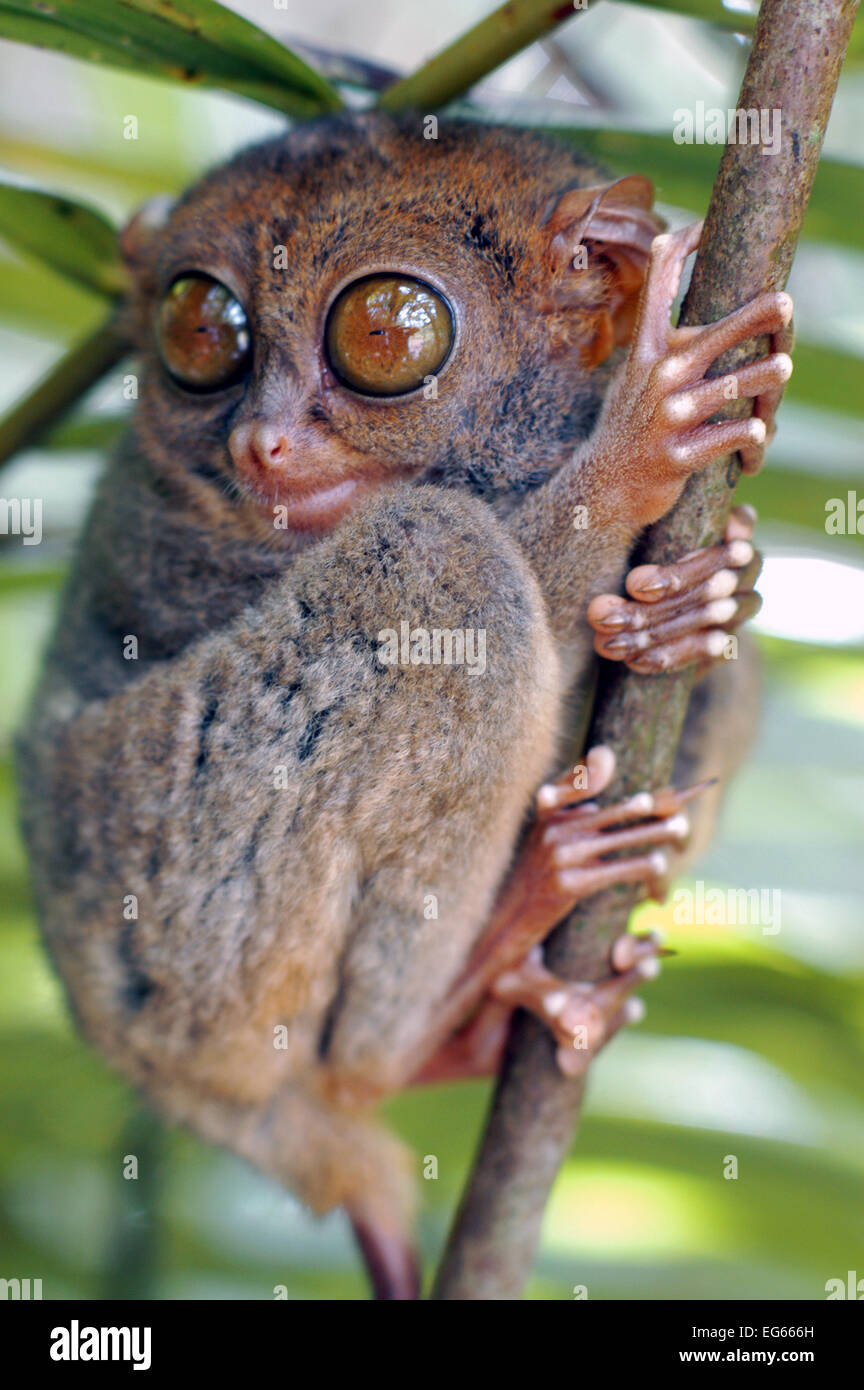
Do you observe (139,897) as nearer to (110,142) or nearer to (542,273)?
(542,273)

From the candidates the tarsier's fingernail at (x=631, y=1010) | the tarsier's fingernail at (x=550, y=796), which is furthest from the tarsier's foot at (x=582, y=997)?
the tarsier's fingernail at (x=550, y=796)

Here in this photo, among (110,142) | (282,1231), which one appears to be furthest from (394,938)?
(110,142)

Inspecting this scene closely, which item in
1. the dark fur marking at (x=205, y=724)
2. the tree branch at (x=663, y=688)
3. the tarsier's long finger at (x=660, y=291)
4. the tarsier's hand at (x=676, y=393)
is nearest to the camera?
the tree branch at (x=663, y=688)

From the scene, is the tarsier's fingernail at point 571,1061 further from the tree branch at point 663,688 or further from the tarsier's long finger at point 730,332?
the tarsier's long finger at point 730,332

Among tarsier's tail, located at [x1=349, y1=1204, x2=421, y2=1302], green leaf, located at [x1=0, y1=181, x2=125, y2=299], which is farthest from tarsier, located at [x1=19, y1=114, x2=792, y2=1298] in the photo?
tarsier's tail, located at [x1=349, y1=1204, x2=421, y2=1302]

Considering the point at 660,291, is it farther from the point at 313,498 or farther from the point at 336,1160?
the point at 336,1160

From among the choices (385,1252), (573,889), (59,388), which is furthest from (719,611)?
(385,1252)
